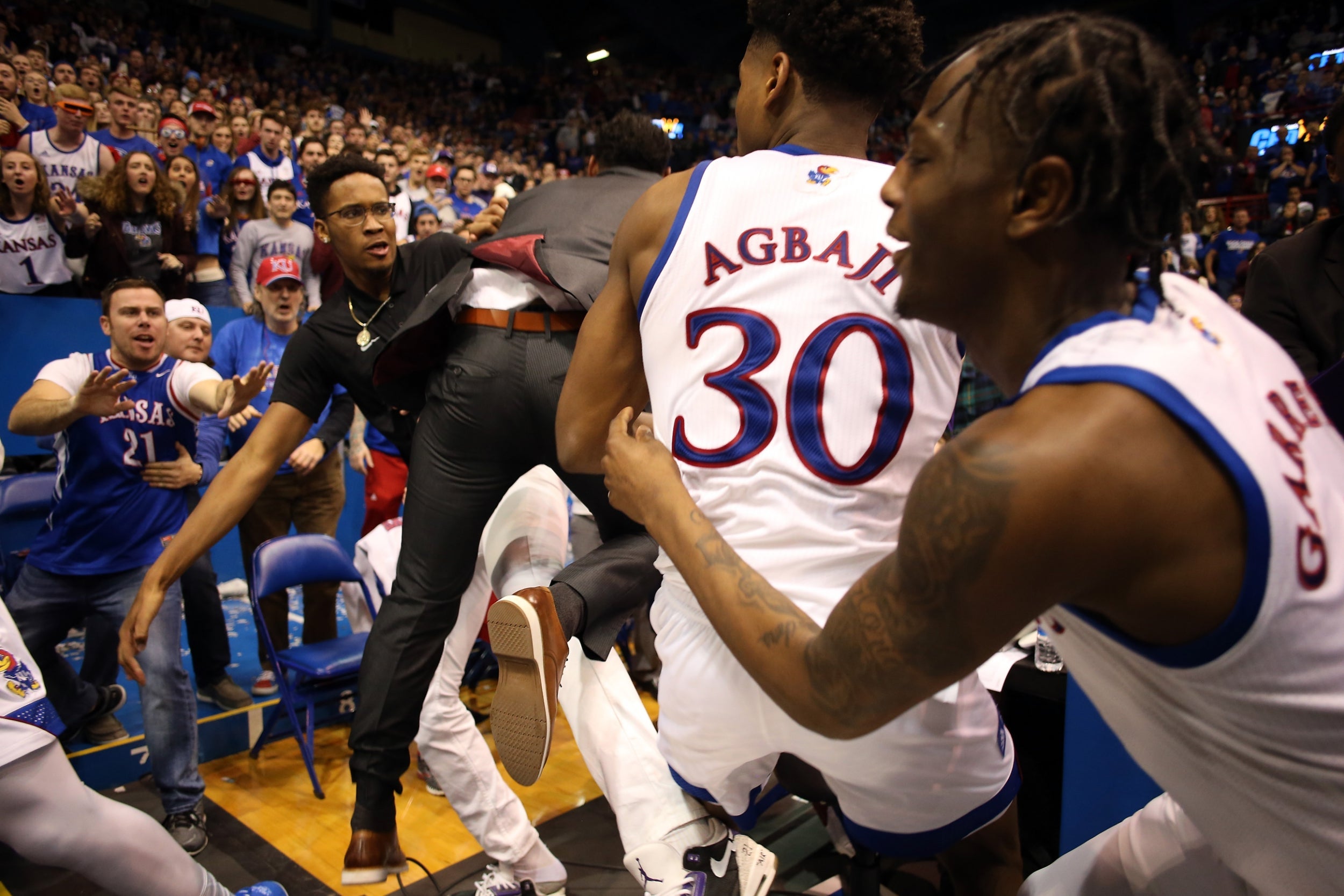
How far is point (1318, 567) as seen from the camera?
0.91m

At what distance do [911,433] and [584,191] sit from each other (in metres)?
1.45

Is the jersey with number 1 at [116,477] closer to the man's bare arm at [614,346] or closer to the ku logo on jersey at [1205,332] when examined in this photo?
the man's bare arm at [614,346]

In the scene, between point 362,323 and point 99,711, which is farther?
point 99,711

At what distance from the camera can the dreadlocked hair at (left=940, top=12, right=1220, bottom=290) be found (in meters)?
1.00

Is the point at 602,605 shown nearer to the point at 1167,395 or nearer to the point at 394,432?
the point at 394,432

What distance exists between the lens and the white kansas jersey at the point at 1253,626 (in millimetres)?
884

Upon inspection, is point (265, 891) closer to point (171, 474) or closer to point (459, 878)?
point (459, 878)

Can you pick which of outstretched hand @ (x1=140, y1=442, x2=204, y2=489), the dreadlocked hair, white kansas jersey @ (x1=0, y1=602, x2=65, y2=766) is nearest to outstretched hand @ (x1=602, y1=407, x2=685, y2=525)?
the dreadlocked hair

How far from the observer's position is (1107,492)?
2.89ft

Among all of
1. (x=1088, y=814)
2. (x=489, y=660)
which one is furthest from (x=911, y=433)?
(x=489, y=660)

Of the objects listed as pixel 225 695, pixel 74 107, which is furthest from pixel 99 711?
pixel 74 107

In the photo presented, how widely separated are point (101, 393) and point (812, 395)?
2.92 metres

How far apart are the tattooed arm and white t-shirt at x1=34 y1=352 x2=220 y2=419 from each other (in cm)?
312

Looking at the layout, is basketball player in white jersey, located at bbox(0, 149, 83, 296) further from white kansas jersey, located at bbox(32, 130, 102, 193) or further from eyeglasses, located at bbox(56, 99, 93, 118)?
eyeglasses, located at bbox(56, 99, 93, 118)
